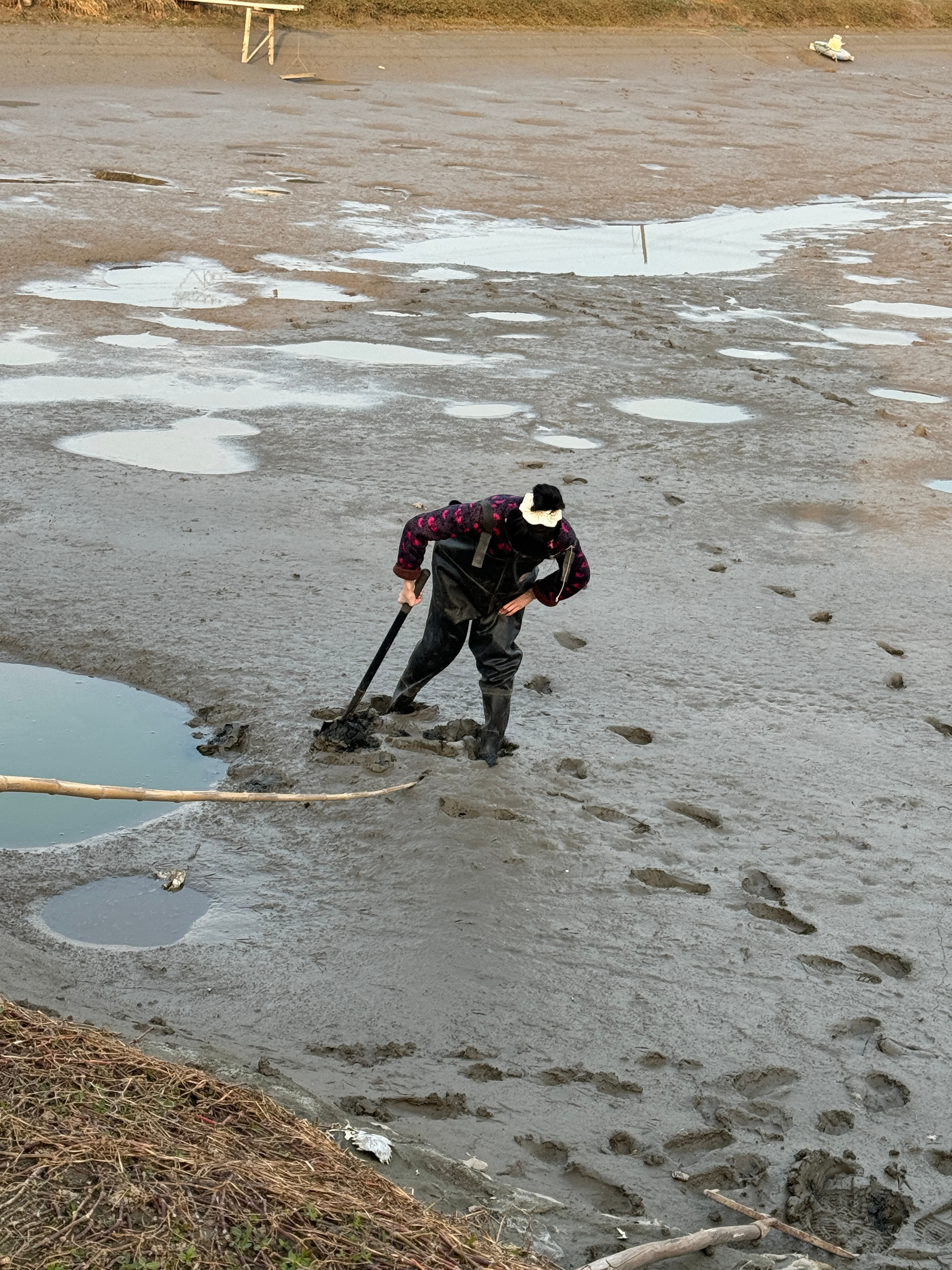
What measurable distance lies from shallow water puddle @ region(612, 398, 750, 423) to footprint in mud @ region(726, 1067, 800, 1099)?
23.7ft

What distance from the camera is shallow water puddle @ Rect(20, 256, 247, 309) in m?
13.2

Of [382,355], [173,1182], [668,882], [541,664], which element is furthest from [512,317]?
[173,1182]

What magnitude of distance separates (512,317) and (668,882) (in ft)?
30.1

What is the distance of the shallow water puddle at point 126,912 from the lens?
5.17 meters

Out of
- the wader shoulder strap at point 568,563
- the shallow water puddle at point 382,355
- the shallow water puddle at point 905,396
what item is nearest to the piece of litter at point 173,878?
the wader shoulder strap at point 568,563

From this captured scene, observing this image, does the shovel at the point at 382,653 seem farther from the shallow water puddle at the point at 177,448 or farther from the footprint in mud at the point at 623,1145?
the shallow water puddle at the point at 177,448

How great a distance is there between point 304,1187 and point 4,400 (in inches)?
324

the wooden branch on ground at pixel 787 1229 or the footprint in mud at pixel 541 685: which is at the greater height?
the footprint in mud at pixel 541 685

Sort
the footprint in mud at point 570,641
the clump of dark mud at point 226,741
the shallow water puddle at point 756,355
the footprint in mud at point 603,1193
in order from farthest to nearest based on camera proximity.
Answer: the shallow water puddle at point 756,355
the footprint in mud at point 570,641
the clump of dark mud at point 226,741
the footprint in mud at point 603,1193

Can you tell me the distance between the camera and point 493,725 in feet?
20.5

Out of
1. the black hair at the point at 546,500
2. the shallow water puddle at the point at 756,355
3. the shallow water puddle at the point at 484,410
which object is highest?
the black hair at the point at 546,500

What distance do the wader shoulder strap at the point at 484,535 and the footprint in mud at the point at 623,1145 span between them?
247 centimetres

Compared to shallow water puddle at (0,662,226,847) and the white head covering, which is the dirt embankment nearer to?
shallow water puddle at (0,662,226,847)

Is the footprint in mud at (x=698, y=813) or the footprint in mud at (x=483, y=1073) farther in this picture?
the footprint in mud at (x=698, y=813)
